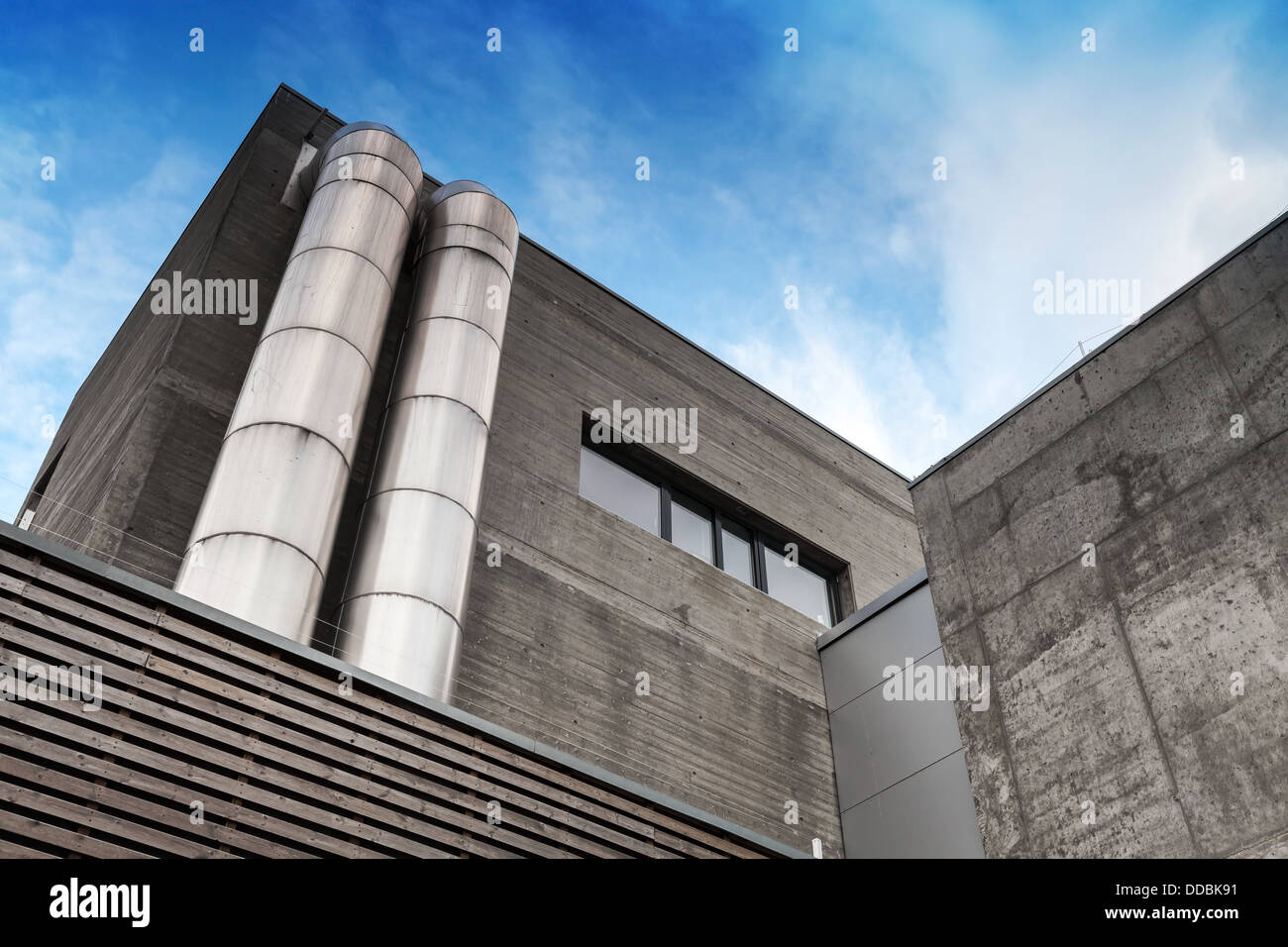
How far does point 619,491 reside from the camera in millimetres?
15227

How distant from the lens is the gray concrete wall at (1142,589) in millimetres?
7215

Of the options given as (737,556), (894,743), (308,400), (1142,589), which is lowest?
(1142,589)

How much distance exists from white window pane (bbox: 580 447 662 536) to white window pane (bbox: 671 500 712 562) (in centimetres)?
29

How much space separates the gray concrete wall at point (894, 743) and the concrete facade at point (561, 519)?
0.99 feet

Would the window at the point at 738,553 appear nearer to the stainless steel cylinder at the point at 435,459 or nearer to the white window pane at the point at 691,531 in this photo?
the white window pane at the point at 691,531

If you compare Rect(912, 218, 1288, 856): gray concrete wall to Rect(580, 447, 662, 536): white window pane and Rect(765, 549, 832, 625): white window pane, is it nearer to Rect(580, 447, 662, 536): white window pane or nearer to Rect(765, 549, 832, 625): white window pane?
Rect(580, 447, 662, 536): white window pane

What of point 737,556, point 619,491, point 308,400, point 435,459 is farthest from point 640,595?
point 308,400

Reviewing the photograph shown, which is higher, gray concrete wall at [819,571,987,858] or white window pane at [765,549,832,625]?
white window pane at [765,549,832,625]

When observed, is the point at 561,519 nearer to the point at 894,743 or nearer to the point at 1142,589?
the point at 894,743

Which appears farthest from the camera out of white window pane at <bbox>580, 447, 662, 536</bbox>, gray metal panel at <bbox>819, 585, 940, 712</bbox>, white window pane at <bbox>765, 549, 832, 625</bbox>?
white window pane at <bbox>765, 549, 832, 625</bbox>

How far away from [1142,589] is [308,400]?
697 centimetres

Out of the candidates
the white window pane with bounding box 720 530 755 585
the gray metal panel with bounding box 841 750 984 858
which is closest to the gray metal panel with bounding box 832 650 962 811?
the gray metal panel with bounding box 841 750 984 858

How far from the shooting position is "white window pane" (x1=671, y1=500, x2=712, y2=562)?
15562 mm
